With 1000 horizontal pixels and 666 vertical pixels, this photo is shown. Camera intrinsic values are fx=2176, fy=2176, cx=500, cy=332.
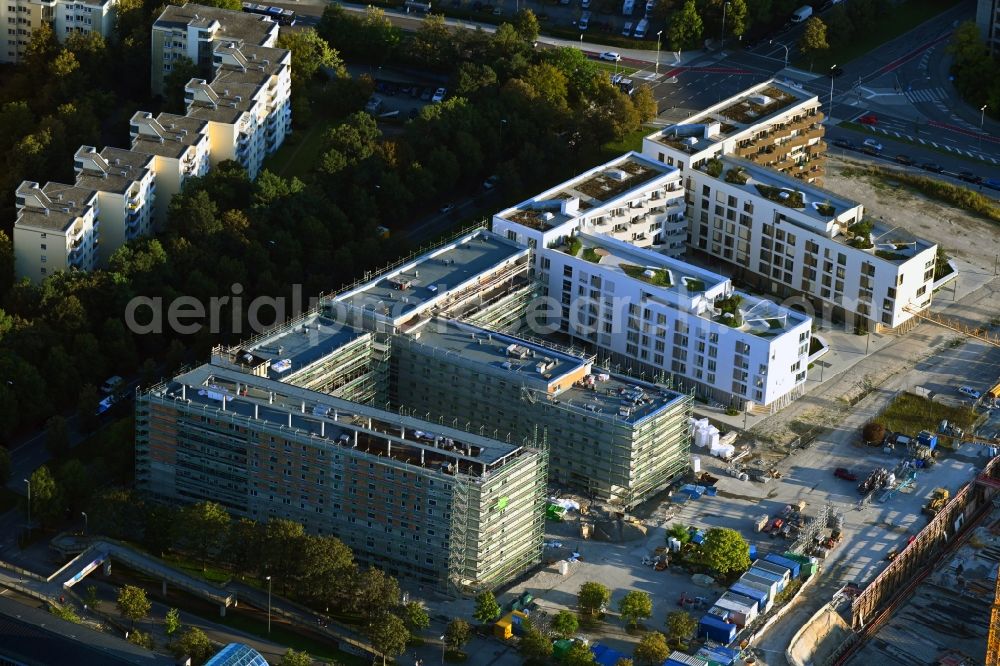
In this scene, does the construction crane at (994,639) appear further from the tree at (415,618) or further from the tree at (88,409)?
the tree at (88,409)

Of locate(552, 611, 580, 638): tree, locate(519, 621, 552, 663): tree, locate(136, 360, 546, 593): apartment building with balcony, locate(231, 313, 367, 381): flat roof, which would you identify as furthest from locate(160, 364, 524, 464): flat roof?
locate(519, 621, 552, 663): tree

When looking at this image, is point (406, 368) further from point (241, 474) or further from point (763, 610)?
point (763, 610)

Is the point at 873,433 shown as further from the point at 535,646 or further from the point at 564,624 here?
the point at 535,646

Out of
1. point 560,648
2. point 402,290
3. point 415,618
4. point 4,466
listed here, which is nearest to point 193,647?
point 415,618

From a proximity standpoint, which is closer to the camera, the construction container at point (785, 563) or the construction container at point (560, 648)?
the construction container at point (560, 648)

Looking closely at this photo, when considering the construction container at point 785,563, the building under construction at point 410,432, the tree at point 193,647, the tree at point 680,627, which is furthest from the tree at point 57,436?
the construction container at point 785,563
